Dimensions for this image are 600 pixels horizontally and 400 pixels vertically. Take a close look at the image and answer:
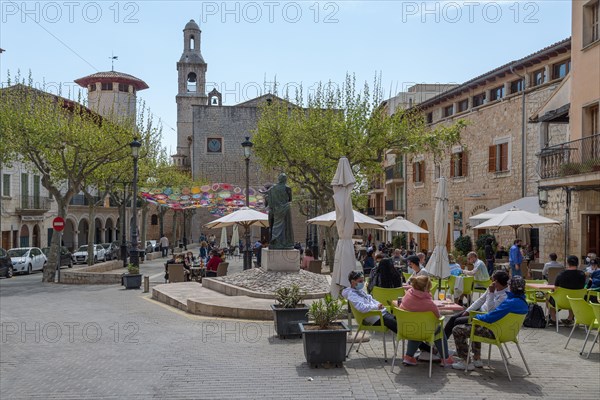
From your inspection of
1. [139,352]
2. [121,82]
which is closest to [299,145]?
[139,352]

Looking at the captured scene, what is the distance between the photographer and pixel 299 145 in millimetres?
26141

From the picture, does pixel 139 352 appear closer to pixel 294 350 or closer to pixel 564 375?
pixel 294 350

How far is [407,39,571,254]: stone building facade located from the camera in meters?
25.7

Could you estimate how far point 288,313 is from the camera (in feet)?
33.4

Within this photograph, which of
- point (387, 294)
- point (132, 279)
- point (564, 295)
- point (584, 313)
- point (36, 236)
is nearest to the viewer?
point (584, 313)

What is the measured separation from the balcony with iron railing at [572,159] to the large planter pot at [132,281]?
1350 cm

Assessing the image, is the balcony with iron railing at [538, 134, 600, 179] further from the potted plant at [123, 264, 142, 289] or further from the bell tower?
the bell tower

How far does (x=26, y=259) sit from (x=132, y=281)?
527 inches

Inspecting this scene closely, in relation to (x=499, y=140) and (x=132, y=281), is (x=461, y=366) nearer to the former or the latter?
(x=132, y=281)

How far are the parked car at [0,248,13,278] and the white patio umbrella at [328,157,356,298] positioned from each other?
2285 cm

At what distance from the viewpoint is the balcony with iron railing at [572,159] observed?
17.4 metres

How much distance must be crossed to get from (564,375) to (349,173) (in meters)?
4.98

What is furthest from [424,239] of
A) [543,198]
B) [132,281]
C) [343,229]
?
[343,229]

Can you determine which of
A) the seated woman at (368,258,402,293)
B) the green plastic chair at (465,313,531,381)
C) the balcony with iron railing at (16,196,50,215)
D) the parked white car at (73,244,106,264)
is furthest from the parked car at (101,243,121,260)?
the green plastic chair at (465,313,531,381)
